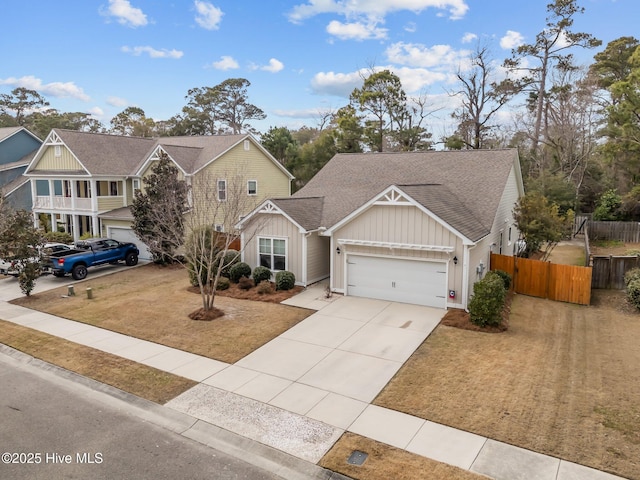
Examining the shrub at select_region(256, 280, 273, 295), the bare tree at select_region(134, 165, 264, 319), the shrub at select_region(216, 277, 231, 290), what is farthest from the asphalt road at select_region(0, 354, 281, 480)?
the shrub at select_region(216, 277, 231, 290)

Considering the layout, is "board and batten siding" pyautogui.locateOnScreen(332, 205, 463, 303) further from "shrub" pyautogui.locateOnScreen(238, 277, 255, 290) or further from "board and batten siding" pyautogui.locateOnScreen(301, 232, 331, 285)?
"shrub" pyautogui.locateOnScreen(238, 277, 255, 290)

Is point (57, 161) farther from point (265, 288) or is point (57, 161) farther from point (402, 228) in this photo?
point (402, 228)

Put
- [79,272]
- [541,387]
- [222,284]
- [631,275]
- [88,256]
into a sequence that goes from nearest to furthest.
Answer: [541,387] → [631,275] → [222,284] → [79,272] → [88,256]

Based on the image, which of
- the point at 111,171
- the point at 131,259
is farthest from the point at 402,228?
the point at 111,171

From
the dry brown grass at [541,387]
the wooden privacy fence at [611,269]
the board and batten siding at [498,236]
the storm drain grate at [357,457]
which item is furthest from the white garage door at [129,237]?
the wooden privacy fence at [611,269]

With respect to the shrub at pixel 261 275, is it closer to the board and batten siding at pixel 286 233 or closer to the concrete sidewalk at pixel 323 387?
the board and batten siding at pixel 286 233
